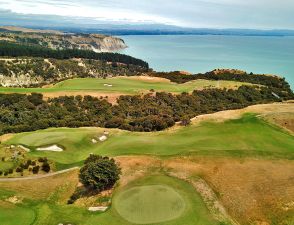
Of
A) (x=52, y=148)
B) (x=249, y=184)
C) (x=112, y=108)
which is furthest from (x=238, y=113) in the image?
(x=112, y=108)

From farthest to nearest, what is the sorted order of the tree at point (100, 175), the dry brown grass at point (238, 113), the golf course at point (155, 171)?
1. the dry brown grass at point (238, 113)
2. the tree at point (100, 175)
3. the golf course at point (155, 171)

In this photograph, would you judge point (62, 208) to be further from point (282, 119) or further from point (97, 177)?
point (282, 119)

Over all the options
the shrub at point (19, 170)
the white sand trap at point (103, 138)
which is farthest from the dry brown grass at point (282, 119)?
the shrub at point (19, 170)

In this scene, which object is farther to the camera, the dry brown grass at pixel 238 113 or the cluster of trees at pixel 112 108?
the cluster of trees at pixel 112 108

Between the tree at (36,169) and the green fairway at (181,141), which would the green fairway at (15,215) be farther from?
the green fairway at (181,141)

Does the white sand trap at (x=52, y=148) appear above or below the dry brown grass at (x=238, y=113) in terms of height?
below

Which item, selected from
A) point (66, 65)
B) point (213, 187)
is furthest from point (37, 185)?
point (66, 65)

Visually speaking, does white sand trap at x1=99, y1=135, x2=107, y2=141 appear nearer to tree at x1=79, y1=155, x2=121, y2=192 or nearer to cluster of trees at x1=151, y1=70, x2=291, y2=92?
tree at x1=79, y1=155, x2=121, y2=192
